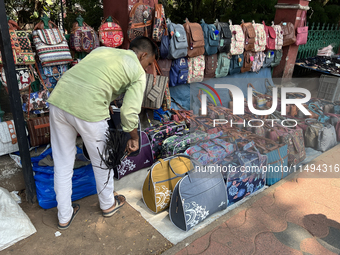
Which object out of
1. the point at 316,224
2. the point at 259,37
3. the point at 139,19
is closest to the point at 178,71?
the point at 139,19

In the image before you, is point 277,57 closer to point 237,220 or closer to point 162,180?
point 237,220

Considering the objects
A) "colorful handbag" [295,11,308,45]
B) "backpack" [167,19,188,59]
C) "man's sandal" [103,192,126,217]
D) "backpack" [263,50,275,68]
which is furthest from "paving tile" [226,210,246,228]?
"colorful handbag" [295,11,308,45]

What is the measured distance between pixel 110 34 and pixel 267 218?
301cm

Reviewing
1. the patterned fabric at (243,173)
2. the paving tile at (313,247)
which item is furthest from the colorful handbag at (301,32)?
the paving tile at (313,247)

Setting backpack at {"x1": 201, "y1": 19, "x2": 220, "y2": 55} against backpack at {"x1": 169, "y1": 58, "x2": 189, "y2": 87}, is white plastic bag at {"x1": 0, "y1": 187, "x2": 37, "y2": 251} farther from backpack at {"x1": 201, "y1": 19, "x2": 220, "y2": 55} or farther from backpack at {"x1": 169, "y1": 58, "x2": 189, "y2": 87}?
backpack at {"x1": 201, "y1": 19, "x2": 220, "y2": 55}

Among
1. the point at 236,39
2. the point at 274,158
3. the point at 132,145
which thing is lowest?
the point at 274,158

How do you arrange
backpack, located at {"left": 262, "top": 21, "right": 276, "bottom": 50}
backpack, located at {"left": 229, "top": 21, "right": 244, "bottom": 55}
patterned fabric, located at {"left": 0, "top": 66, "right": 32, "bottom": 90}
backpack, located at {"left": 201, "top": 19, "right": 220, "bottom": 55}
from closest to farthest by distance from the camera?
patterned fabric, located at {"left": 0, "top": 66, "right": 32, "bottom": 90}
backpack, located at {"left": 201, "top": 19, "right": 220, "bottom": 55}
backpack, located at {"left": 229, "top": 21, "right": 244, "bottom": 55}
backpack, located at {"left": 262, "top": 21, "right": 276, "bottom": 50}

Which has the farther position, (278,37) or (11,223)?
(278,37)

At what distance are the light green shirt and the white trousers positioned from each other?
0.28 ft

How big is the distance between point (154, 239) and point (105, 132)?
106cm

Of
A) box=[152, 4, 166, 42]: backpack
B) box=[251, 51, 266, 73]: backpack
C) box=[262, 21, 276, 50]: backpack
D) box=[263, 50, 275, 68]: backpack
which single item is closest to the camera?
box=[152, 4, 166, 42]: backpack

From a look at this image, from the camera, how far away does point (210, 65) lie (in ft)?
15.9

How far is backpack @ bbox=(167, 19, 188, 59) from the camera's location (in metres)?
4.03

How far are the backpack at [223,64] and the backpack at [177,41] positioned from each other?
1.08m
